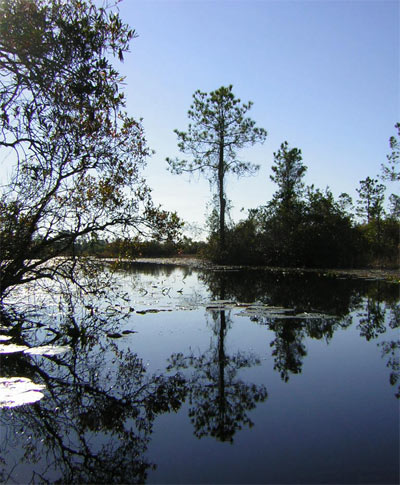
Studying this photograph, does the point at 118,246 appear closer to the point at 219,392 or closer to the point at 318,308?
the point at 318,308

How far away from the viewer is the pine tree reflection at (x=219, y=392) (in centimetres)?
531

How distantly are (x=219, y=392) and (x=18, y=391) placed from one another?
2812mm

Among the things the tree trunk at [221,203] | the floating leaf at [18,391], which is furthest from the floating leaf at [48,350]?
the tree trunk at [221,203]

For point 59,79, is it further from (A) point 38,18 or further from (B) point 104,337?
(B) point 104,337

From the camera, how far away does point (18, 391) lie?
6.27m

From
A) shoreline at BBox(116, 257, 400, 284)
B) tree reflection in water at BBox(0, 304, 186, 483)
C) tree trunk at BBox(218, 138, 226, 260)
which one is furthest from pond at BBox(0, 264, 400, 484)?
tree trunk at BBox(218, 138, 226, 260)

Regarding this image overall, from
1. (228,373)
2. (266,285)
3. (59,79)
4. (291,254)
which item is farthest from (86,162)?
(291,254)

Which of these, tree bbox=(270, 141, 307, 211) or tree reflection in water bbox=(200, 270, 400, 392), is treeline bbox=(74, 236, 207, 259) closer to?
tree reflection in water bbox=(200, 270, 400, 392)

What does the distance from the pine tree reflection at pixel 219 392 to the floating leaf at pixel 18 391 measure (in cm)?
212

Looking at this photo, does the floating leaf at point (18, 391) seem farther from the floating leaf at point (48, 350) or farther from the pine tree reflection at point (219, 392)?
the pine tree reflection at point (219, 392)

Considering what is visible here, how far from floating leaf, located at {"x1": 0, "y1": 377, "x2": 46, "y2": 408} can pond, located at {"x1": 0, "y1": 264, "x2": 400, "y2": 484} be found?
0.03 meters

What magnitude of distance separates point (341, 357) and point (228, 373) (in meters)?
2.37

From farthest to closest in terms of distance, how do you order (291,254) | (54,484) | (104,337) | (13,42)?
(291,254), (104,337), (13,42), (54,484)

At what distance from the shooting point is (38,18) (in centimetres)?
648
